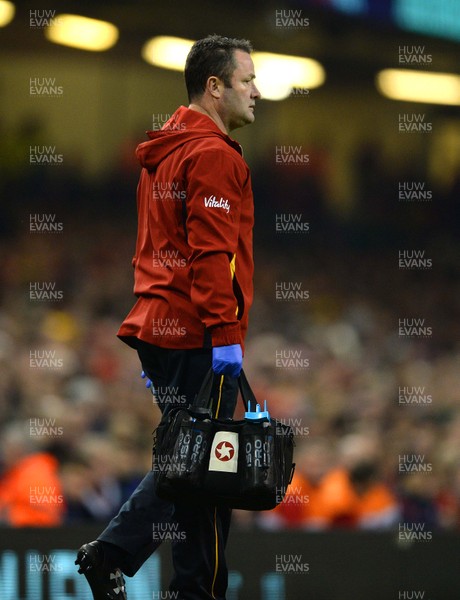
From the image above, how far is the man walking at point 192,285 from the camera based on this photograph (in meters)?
4.26

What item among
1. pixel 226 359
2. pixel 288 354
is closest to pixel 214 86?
pixel 226 359

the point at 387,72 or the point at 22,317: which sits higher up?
the point at 387,72

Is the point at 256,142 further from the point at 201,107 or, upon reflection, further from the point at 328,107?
the point at 201,107

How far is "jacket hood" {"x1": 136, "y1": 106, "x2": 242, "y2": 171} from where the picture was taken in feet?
14.7

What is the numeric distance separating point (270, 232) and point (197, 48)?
342 inches

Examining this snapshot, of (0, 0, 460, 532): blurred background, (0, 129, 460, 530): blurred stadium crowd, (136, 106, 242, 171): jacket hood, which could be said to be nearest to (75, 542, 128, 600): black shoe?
(136, 106, 242, 171): jacket hood

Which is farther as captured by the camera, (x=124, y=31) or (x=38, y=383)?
(x=124, y=31)

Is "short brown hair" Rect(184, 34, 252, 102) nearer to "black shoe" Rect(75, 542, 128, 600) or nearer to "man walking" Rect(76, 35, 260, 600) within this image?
"man walking" Rect(76, 35, 260, 600)

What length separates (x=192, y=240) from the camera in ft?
14.1

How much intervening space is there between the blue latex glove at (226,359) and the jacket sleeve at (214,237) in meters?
0.02

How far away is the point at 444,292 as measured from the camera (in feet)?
43.3

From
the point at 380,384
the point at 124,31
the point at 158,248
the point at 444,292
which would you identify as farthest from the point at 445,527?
the point at 124,31

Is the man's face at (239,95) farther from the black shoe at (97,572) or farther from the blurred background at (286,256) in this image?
the blurred background at (286,256)

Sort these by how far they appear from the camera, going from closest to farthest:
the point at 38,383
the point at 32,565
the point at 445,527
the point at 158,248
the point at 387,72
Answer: the point at 158,248 < the point at 32,565 < the point at 445,527 < the point at 38,383 < the point at 387,72
